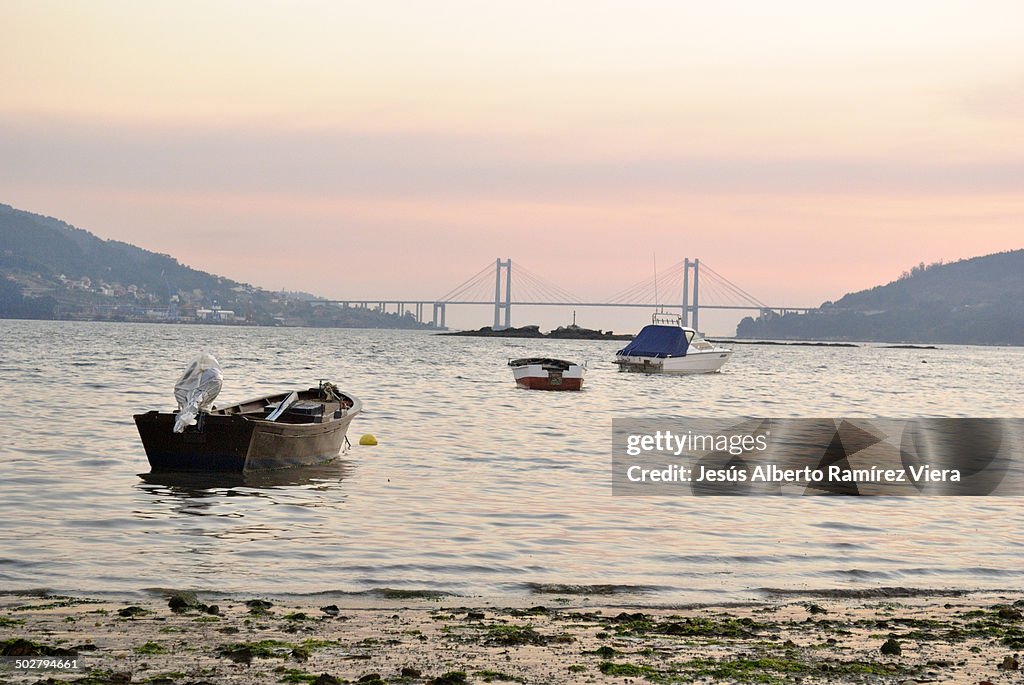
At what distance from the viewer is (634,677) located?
22.1 ft

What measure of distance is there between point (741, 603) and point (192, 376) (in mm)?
9930

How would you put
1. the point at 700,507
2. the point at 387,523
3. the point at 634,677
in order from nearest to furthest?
the point at 634,677
the point at 387,523
the point at 700,507

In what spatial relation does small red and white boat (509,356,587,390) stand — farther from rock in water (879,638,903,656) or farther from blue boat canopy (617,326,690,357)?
rock in water (879,638,903,656)

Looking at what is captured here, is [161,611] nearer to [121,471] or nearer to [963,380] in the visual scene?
[121,471]

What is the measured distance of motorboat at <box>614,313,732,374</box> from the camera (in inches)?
2630

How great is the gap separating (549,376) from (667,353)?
20446 millimetres

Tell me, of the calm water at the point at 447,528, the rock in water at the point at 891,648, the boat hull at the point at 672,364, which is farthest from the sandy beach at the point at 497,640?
the boat hull at the point at 672,364

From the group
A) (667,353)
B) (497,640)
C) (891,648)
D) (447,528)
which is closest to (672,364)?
(667,353)

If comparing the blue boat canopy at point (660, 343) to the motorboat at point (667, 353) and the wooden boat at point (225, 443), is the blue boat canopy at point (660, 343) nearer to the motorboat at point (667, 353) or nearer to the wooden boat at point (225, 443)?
the motorboat at point (667, 353)

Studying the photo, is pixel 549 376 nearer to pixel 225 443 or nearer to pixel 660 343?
pixel 660 343

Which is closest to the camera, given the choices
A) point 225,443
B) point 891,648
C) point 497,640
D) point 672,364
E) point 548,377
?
point 891,648

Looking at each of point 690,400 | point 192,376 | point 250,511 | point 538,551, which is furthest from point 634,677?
point 690,400

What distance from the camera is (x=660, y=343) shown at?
68250 millimetres

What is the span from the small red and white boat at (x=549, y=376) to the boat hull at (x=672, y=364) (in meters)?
18.1
